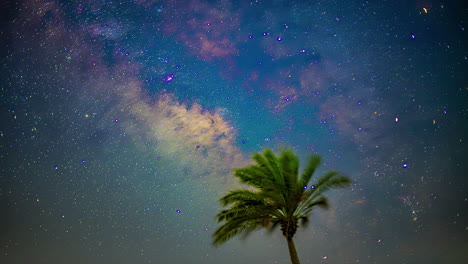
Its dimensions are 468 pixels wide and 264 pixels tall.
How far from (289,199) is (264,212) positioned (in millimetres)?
1388

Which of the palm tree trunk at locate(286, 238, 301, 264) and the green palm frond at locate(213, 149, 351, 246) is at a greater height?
the green palm frond at locate(213, 149, 351, 246)

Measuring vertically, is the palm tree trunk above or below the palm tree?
below

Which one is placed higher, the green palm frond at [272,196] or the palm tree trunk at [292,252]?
the green palm frond at [272,196]

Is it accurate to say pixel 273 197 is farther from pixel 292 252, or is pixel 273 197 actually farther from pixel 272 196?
pixel 292 252

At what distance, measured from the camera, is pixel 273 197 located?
12.3 meters

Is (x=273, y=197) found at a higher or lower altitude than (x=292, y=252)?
higher

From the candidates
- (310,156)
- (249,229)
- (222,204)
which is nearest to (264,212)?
(249,229)

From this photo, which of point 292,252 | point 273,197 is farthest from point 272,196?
point 292,252

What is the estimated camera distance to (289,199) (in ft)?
40.8

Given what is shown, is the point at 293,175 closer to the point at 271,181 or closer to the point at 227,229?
the point at 271,181

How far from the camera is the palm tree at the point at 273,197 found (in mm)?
12383

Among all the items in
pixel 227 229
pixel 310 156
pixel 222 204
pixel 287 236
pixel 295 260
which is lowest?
pixel 295 260

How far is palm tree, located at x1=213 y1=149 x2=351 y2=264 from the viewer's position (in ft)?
40.6

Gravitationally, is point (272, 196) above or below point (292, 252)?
above
